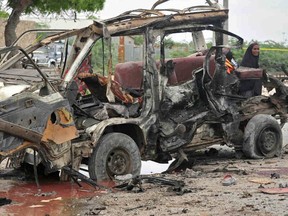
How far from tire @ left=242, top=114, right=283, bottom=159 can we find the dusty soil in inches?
42.9

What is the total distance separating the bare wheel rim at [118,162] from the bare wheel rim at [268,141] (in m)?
3.07

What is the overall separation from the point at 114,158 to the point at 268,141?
3.50 m

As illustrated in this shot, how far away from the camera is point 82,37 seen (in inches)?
372

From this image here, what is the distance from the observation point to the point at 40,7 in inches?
733

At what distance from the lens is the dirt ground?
6.84 m

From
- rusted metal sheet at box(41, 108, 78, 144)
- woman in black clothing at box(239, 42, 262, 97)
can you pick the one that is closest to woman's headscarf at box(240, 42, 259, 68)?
woman in black clothing at box(239, 42, 262, 97)

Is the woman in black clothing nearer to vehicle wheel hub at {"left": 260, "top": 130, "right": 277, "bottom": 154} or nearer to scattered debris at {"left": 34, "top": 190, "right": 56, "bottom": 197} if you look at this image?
vehicle wheel hub at {"left": 260, "top": 130, "right": 277, "bottom": 154}

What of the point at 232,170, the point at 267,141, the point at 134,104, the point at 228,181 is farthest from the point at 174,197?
the point at 267,141

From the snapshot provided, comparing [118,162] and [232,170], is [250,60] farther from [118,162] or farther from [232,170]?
[118,162]

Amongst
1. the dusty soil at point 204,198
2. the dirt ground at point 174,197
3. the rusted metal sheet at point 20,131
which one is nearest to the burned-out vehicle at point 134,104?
the rusted metal sheet at point 20,131

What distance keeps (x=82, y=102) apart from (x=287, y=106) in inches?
185

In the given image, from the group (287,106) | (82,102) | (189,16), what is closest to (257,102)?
(287,106)

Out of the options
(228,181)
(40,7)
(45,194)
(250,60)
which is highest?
(40,7)

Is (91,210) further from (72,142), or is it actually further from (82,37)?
(82,37)
